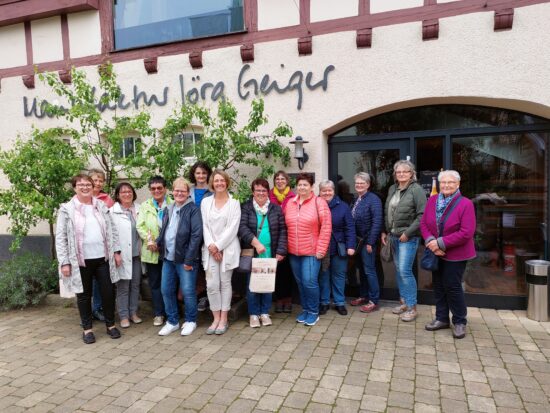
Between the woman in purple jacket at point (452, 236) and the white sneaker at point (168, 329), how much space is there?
118 inches

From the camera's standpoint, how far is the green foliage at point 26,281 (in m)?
5.45

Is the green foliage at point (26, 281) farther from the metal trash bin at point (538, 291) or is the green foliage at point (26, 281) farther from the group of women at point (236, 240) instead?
the metal trash bin at point (538, 291)

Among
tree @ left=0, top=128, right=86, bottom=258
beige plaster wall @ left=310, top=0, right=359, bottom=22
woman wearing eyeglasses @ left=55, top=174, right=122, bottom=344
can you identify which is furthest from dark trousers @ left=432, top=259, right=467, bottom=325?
tree @ left=0, top=128, right=86, bottom=258

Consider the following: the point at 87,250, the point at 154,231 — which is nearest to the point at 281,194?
the point at 154,231

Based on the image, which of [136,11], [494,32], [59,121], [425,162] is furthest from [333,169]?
[59,121]

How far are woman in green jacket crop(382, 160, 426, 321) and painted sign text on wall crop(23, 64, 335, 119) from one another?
5.83 ft

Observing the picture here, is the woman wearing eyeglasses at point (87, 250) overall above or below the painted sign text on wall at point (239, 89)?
below

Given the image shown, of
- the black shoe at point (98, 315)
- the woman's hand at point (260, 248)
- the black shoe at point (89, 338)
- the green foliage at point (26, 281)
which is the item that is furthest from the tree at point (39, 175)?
the woman's hand at point (260, 248)

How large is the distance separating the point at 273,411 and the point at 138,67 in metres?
5.59

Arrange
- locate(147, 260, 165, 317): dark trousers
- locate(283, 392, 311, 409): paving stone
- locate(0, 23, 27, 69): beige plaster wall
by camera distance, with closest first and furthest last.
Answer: locate(283, 392, 311, 409): paving stone → locate(147, 260, 165, 317): dark trousers → locate(0, 23, 27, 69): beige plaster wall

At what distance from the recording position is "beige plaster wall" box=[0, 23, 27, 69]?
704cm

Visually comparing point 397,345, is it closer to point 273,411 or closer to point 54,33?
point 273,411

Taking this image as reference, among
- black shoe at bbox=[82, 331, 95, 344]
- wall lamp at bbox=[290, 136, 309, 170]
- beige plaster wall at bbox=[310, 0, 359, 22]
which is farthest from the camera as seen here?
wall lamp at bbox=[290, 136, 309, 170]

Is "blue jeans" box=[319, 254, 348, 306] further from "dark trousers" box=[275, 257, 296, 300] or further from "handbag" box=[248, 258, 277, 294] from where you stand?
"handbag" box=[248, 258, 277, 294]
